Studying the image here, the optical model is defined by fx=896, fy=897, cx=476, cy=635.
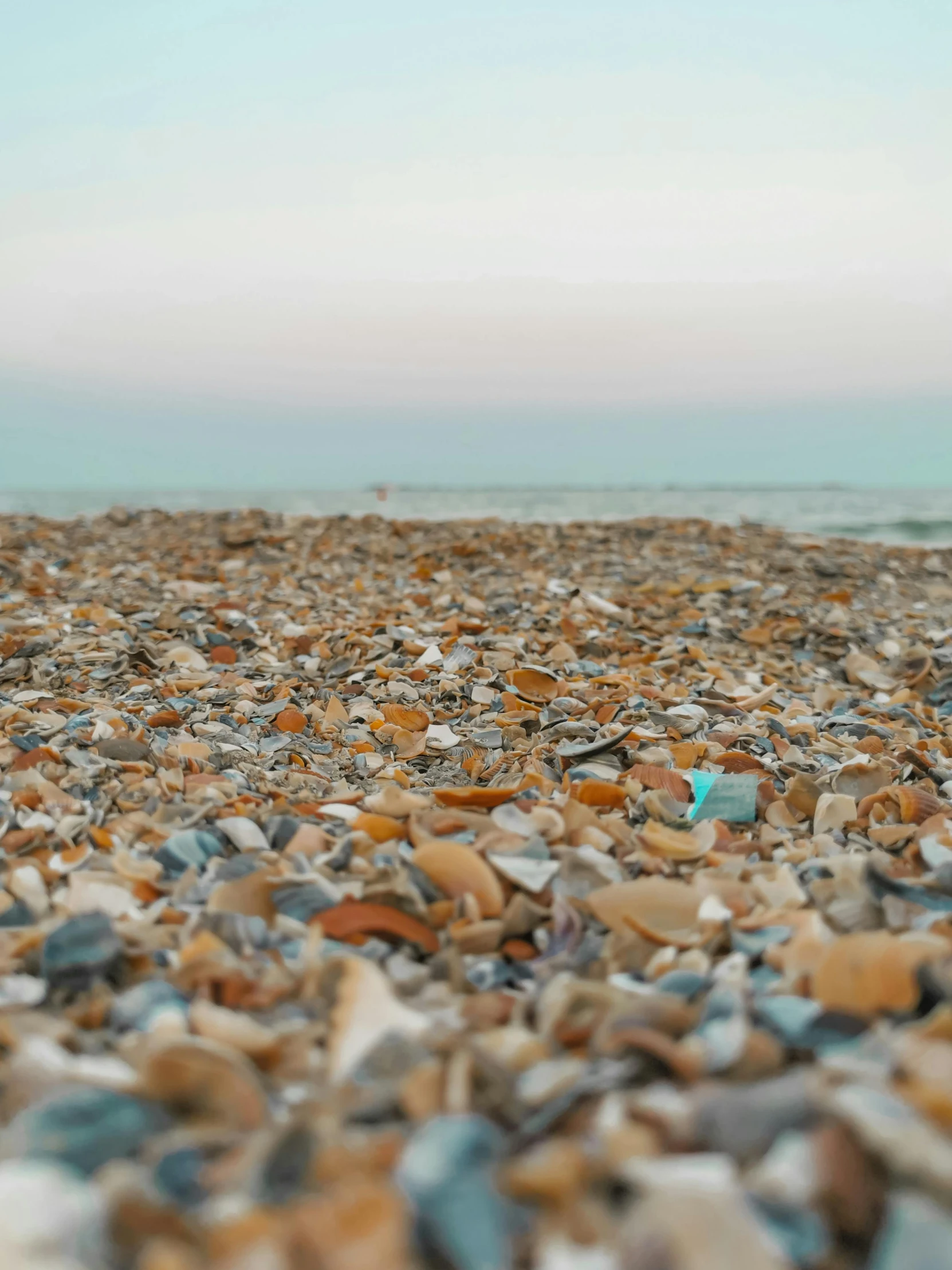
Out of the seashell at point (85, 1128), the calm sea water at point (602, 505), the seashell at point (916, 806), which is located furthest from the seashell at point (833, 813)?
the calm sea water at point (602, 505)

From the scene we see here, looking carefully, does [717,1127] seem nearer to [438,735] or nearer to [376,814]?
[376,814]

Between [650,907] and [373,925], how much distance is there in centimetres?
49

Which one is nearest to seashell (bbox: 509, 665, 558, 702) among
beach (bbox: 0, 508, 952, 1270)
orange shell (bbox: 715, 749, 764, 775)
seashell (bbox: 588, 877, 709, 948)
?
beach (bbox: 0, 508, 952, 1270)

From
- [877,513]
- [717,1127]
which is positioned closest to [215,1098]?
[717,1127]

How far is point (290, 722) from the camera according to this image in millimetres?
3131

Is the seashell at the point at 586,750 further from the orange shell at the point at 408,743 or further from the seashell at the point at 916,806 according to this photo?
the seashell at the point at 916,806

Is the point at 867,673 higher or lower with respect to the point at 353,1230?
higher

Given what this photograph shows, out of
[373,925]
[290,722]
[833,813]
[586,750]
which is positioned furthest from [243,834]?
[833,813]

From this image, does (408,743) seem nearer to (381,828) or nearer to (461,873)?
(381,828)

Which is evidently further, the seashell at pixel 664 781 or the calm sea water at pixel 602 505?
the calm sea water at pixel 602 505

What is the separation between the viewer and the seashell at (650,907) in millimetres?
1562

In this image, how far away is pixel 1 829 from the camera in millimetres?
1953

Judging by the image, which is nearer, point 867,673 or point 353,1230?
point 353,1230

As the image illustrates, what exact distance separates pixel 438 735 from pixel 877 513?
2021 cm
